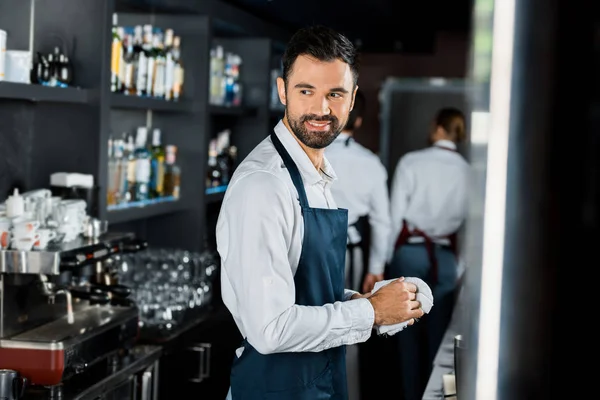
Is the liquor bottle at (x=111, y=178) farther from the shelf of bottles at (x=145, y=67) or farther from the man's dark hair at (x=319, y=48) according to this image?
the man's dark hair at (x=319, y=48)

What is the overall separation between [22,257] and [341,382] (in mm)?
1032

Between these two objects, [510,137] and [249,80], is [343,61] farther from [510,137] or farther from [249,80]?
[249,80]

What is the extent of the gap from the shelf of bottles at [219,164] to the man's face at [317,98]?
280 centimetres

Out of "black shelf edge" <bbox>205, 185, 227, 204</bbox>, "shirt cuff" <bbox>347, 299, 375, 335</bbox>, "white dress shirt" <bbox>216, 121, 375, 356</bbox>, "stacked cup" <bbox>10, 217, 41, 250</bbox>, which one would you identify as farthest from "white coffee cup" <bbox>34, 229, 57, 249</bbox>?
"black shelf edge" <bbox>205, 185, 227, 204</bbox>

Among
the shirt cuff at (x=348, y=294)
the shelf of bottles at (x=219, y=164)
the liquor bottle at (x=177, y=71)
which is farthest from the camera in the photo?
the shelf of bottles at (x=219, y=164)

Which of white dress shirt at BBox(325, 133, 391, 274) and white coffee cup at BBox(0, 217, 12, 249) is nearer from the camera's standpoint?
white coffee cup at BBox(0, 217, 12, 249)

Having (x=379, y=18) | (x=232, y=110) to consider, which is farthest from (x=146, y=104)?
(x=379, y=18)

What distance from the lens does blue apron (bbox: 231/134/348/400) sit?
2068 mm

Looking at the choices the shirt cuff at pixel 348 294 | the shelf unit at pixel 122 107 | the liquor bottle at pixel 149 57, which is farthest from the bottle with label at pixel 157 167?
the shirt cuff at pixel 348 294

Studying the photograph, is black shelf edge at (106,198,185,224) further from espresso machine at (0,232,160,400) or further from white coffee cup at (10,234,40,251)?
white coffee cup at (10,234,40,251)

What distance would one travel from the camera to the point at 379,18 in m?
6.13

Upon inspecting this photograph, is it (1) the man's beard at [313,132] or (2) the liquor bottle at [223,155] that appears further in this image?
(2) the liquor bottle at [223,155]

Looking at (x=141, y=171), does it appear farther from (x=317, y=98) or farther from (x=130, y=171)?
(x=317, y=98)

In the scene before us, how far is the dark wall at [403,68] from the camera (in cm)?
827
